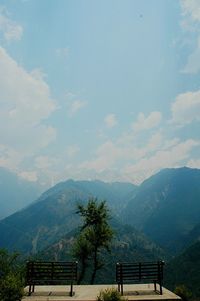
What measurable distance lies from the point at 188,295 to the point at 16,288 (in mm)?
13445

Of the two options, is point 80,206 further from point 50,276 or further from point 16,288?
point 16,288

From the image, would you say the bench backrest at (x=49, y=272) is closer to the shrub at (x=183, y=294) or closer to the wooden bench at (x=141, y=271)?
the wooden bench at (x=141, y=271)

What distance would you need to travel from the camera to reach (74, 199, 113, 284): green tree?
48.4m

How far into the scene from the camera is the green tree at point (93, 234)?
4838 cm

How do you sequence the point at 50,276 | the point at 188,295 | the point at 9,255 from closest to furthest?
the point at 50,276 → the point at 188,295 → the point at 9,255

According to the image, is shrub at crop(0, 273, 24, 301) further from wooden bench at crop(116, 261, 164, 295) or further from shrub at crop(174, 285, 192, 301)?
shrub at crop(174, 285, 192, 301)

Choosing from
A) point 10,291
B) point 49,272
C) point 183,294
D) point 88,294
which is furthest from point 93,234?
point 10,291

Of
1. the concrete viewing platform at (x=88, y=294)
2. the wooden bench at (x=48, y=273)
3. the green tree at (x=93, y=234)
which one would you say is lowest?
the concrete viewing platform at (x=88, y=294)

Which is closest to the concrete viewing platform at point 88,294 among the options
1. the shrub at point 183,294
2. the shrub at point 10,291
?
the shrub at point 10,291

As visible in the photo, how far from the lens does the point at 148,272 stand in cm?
2667

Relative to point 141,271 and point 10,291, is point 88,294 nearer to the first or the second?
point 141,271

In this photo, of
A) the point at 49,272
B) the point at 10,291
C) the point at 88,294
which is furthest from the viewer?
the point at 49,272

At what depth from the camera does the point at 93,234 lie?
48.6 m

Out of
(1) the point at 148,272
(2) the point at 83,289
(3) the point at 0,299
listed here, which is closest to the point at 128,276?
(1) the point at 148,272
